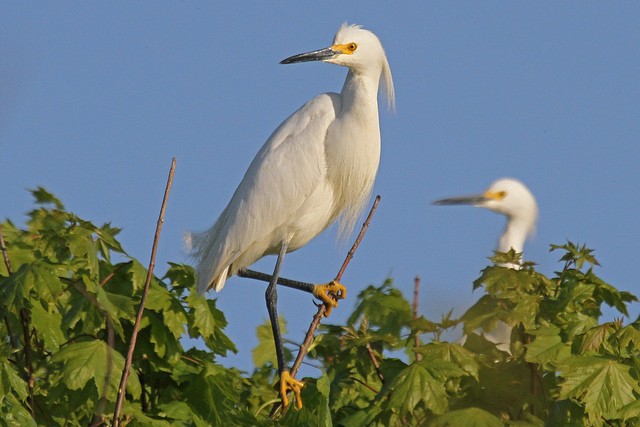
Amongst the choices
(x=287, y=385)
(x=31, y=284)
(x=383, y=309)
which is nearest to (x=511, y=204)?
(x=383, y=309)

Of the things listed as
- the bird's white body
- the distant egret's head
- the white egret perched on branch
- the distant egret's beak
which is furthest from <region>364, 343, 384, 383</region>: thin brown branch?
the distant egret's head

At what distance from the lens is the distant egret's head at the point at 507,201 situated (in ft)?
26.3

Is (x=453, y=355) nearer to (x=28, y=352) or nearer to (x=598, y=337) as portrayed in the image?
(x=598, y=337)

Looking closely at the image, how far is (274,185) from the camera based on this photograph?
5598mm

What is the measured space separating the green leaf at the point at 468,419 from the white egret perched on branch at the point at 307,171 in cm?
215

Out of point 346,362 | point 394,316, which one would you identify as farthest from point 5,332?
point 394,316

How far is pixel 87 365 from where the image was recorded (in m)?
3.09

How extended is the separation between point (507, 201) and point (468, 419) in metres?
5.01

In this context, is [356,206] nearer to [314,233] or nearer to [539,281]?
[314,233]

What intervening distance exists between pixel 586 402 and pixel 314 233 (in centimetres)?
286

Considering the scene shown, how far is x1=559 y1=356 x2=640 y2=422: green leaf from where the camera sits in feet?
10.2

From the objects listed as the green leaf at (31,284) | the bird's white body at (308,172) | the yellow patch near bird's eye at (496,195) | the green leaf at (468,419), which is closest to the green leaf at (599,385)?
the green leaf at (468,419)

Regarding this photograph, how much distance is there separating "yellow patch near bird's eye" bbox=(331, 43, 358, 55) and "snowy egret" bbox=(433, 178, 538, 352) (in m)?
2.57

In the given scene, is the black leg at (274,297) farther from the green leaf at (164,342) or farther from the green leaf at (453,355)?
the green leaf at (453,355)
